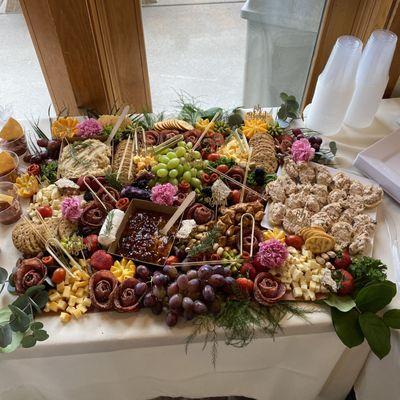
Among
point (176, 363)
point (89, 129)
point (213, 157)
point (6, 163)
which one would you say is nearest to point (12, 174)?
point (6, 163)

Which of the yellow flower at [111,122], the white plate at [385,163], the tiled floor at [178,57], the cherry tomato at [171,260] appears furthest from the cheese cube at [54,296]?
the tiled floor at [178,57]

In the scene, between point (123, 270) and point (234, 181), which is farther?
point (234, 181)

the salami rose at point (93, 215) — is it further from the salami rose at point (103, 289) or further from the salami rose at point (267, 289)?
the salami rose at point (267, 289)

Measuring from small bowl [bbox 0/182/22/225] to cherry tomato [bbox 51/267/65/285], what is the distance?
0.24 m

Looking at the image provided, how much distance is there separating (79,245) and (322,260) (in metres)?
0.58

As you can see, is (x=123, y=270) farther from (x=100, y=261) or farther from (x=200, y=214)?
(x=200, y=214)

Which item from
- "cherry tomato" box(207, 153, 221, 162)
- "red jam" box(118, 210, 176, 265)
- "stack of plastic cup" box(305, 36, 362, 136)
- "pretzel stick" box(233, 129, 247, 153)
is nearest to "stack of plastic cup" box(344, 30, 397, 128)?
"stack of plastic cup" box(305, 36, 362, 136)

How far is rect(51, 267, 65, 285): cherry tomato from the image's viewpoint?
0.88 metres

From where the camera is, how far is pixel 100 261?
0.90 m

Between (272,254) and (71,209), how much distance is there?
502 millimetres

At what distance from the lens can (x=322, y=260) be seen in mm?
920

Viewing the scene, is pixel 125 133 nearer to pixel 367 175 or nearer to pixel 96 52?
pixel 96 52

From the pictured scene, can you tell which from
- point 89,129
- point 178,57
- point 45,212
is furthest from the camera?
point 178,57

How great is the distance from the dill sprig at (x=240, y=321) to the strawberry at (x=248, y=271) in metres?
0.05
